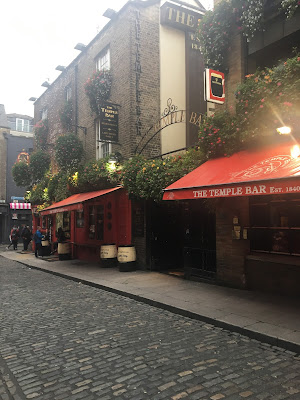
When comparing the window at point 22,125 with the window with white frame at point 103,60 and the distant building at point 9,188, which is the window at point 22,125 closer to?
the distant building at point 9,188

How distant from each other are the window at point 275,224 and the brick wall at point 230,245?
218mm

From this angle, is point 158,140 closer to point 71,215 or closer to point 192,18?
point 192,18

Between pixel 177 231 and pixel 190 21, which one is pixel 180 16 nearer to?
pixel 190 21

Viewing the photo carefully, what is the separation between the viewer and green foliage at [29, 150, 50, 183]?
20.9 metres

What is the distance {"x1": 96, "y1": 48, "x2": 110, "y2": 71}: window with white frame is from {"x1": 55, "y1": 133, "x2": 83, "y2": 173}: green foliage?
3685 millimetres

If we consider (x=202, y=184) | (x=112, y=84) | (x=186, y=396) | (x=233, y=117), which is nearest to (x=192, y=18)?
(x=112, y=84)

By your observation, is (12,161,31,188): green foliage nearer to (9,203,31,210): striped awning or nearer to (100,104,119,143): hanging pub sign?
(100,104,119,143): hanging pub sign

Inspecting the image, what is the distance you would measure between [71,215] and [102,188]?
4534 mm

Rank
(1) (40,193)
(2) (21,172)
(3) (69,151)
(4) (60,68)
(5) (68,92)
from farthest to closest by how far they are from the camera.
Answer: (2) (21,172) → (1) (40,193) → (4) (60,68) → (5) (68,92) → (3) (69,151)

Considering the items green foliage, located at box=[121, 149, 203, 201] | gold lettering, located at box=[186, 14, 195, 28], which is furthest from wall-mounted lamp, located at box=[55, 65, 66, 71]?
green foliage, located at box=[121, 149, 203, 201]

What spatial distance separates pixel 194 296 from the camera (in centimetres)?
731

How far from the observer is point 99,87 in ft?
45.6

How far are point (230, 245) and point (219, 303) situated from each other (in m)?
1.95

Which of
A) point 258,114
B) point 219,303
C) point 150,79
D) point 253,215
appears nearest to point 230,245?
point 253,215
